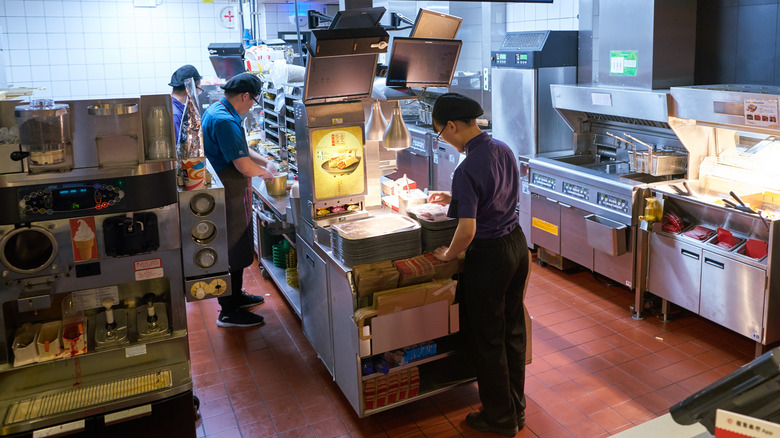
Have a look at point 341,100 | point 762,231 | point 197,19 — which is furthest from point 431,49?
point 197,19

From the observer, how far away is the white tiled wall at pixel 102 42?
9.22 metres

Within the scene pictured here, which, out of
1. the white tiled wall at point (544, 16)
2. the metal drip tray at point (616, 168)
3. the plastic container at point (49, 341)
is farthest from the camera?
the white tiled wall at point (544, 16)

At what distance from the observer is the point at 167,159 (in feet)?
9.18

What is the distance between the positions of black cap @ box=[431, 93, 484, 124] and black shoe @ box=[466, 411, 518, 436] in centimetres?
164

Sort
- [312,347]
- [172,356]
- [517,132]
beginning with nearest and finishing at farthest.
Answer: [172,356] → [312,347] → [517,132]

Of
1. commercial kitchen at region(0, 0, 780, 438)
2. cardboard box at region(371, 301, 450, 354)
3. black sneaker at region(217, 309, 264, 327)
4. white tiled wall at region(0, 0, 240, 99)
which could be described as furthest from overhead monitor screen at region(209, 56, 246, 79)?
cardboard box at region(371, 301, 450, 354)

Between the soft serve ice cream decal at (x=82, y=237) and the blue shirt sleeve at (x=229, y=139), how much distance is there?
1941 mm

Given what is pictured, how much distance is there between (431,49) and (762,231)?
242cm

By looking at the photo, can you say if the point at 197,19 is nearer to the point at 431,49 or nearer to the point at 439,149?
the point at 439,149

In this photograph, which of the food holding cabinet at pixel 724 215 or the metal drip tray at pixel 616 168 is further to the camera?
the metal drip tray at pixel 616 168

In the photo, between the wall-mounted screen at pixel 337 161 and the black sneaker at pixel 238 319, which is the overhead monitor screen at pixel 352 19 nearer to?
the wall-mounted screen at pixel 337 161

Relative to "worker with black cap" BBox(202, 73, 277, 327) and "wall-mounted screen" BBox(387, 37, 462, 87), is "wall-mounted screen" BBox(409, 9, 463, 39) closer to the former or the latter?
"wall-mounted screen" BBox(387, 37, 462, 87)

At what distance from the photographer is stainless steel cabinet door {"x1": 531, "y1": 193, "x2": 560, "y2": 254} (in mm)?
5922

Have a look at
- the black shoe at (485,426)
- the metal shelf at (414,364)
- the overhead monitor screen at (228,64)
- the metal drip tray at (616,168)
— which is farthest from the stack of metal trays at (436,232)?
the overhead monitor screen at (228,64)
